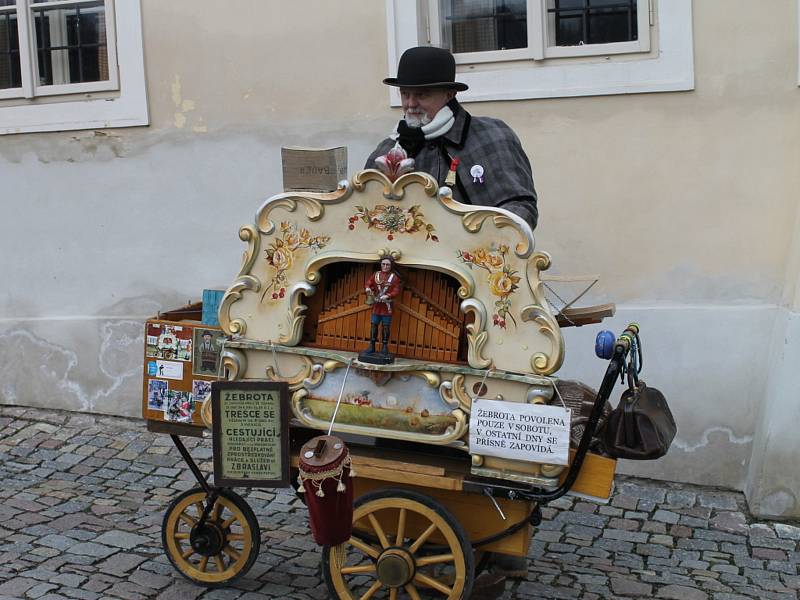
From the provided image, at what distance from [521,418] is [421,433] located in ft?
1.28

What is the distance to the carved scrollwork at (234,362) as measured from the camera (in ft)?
13.2

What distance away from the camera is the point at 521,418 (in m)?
3.63

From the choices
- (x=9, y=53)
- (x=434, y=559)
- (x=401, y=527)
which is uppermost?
(x=9, y=53)

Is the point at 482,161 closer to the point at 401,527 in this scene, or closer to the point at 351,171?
the point at 401,527

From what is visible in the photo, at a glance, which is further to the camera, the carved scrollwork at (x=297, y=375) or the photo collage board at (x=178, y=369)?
the photo collage board at (x=178, y=369)

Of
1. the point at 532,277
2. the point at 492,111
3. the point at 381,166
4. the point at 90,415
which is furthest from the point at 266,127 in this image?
the point at 532,277

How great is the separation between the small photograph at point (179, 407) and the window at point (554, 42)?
2441mm

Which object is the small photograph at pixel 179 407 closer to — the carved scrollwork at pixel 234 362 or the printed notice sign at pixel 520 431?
the carved scrollwork at pixel 234 362

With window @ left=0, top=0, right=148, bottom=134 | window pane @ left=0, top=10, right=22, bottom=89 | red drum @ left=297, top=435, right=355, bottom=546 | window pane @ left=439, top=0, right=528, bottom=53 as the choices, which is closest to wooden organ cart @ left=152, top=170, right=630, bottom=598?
red drum @ left=297, top=435, right=355, bottom=546

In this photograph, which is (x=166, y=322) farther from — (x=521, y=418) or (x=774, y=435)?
(x=774, y=435)

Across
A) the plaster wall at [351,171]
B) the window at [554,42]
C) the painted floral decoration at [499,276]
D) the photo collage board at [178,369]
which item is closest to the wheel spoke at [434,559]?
the painted floral decoration at [499,276]

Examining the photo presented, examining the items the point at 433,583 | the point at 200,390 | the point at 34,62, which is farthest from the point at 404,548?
the point at 34,62

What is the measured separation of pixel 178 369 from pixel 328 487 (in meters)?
1.07

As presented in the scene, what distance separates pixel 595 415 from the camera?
365 cm
